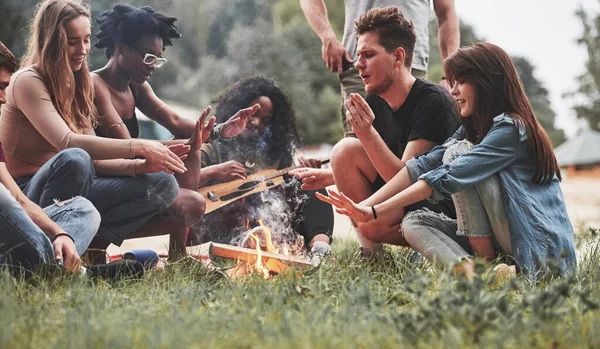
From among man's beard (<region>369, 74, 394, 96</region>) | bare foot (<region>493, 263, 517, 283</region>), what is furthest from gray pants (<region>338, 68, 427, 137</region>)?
bare foot (<region>493, 263, 517, 283</region>)

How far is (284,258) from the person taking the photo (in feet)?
12.5

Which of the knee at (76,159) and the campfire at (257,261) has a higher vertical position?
the knee at (76,159)

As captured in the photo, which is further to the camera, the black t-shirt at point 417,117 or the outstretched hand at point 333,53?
the outstretched hand at point 333,53

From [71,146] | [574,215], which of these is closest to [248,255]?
[71,146]

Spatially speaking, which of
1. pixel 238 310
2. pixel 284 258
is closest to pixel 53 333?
pixel 238 310

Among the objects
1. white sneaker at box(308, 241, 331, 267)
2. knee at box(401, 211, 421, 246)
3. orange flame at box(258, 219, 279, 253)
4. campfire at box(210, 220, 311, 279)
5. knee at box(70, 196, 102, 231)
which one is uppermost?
knee at box(70, 196, 102, 231)

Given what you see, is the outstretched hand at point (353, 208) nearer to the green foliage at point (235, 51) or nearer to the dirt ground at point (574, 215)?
the dirt ground at point (574, 215)

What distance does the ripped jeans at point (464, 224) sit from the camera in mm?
3508

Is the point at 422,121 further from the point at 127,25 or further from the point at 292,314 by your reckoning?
the point at 127,25

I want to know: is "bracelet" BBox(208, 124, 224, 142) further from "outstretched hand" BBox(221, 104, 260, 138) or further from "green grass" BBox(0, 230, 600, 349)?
"green grass" BBox(0, 230, 600, 349)

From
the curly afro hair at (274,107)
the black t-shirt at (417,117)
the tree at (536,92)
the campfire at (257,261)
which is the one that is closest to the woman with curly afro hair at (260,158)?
the curly afro hair at (274,107)

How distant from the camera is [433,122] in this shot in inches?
154

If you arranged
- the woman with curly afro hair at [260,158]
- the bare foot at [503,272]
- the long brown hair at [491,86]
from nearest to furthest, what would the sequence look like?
the bare foot at [503,272] < the long brown hair at [491,86] < the woman with curly afro hair at [260,158]

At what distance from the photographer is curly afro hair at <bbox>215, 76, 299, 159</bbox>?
4.60 meters
